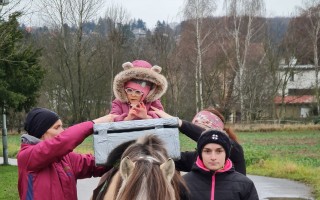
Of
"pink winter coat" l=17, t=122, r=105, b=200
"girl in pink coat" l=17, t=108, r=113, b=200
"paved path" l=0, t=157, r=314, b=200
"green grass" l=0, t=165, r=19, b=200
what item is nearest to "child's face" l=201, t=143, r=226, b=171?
"girl in pink coat" l=17, t=108, r=113, b=200

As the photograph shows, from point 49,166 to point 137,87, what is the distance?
2.81 ft

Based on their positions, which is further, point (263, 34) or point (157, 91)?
point (263, 34)

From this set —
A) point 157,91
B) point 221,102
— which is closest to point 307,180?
point 157,91

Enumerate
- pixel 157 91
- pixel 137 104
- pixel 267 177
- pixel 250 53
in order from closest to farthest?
pixel 137 104
pixel 157 91
pixel 267 177
pixel 250 53

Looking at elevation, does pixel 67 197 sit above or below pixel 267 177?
above

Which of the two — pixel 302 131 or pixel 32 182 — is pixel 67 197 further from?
pixel 302 131

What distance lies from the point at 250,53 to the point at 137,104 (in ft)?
159

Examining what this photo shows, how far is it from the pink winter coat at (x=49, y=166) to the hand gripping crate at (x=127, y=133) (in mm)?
92

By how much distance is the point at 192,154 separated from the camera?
4.11 meters

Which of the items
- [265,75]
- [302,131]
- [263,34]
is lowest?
[302,131]

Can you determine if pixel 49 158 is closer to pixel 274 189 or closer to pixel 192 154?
pixel 192 154

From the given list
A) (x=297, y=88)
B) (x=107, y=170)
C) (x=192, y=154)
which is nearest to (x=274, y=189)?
(x=192, y=154)

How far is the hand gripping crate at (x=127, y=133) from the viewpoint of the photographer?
3271 mm

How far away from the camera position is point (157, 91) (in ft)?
13.0
